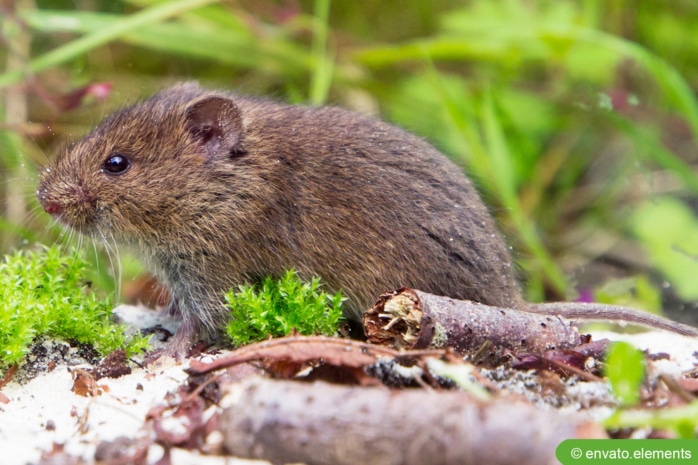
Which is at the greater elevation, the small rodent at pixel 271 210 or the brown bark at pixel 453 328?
the small rodent at pixel 271 210

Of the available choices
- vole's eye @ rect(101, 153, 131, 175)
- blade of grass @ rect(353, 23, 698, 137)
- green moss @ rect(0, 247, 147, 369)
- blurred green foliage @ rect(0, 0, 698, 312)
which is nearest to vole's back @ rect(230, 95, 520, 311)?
vole's eye @ rect(101, 153, 131, 175)

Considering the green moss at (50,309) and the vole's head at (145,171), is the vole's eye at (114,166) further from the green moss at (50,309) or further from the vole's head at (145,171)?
the green moss at (50,309)

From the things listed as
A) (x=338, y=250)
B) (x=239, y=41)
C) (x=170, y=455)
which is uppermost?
(x=239, y=41)

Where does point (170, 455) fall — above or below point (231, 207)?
below

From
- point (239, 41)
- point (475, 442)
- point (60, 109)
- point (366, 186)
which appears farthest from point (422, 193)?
point (239, 41)

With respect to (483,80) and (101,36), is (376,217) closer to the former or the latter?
(101,36)

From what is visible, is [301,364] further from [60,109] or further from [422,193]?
[60,109]

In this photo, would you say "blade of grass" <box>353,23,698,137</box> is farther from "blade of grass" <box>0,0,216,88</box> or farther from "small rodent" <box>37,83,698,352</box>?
"small rodent" <box>37,83,698,352</box>

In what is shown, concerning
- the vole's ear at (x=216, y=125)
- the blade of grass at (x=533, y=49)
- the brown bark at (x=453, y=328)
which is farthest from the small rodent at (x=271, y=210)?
the blade of grass at (x=533, y=49)
